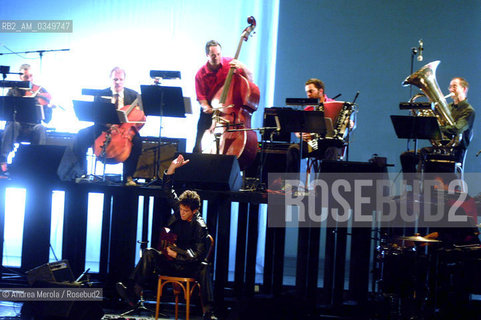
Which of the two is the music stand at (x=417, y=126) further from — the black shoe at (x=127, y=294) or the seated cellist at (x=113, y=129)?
the black shoe at (x=127, y=294)

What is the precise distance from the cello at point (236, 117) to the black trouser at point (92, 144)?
0.81m

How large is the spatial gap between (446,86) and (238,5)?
3.14m

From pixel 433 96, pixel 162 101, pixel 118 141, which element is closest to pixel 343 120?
pixel 433 96

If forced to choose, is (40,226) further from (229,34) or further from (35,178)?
(229,34)

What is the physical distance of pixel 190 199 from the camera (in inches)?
223

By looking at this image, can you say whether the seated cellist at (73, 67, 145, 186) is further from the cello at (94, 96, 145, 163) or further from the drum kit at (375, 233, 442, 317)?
the drum kit at (375, 233, 442, 317)

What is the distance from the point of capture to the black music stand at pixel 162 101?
6199 millimetres

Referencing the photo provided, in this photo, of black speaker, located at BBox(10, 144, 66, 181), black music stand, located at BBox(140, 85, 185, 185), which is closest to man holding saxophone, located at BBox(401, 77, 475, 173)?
black music stand, located at BBox(140, 85, 185, 185)

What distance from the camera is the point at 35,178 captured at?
21.0 feet

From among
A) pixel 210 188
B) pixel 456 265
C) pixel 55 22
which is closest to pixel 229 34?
pixel 55 22

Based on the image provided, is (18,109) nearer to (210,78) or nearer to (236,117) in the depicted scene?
(210,78)

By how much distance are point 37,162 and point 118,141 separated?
87cm

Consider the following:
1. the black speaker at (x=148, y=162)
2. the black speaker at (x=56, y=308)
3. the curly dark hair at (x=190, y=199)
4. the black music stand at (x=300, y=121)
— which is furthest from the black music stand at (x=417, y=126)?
the black speaker at (x=56, y=308)

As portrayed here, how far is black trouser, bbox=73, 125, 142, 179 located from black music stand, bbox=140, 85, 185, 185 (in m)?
0.61
